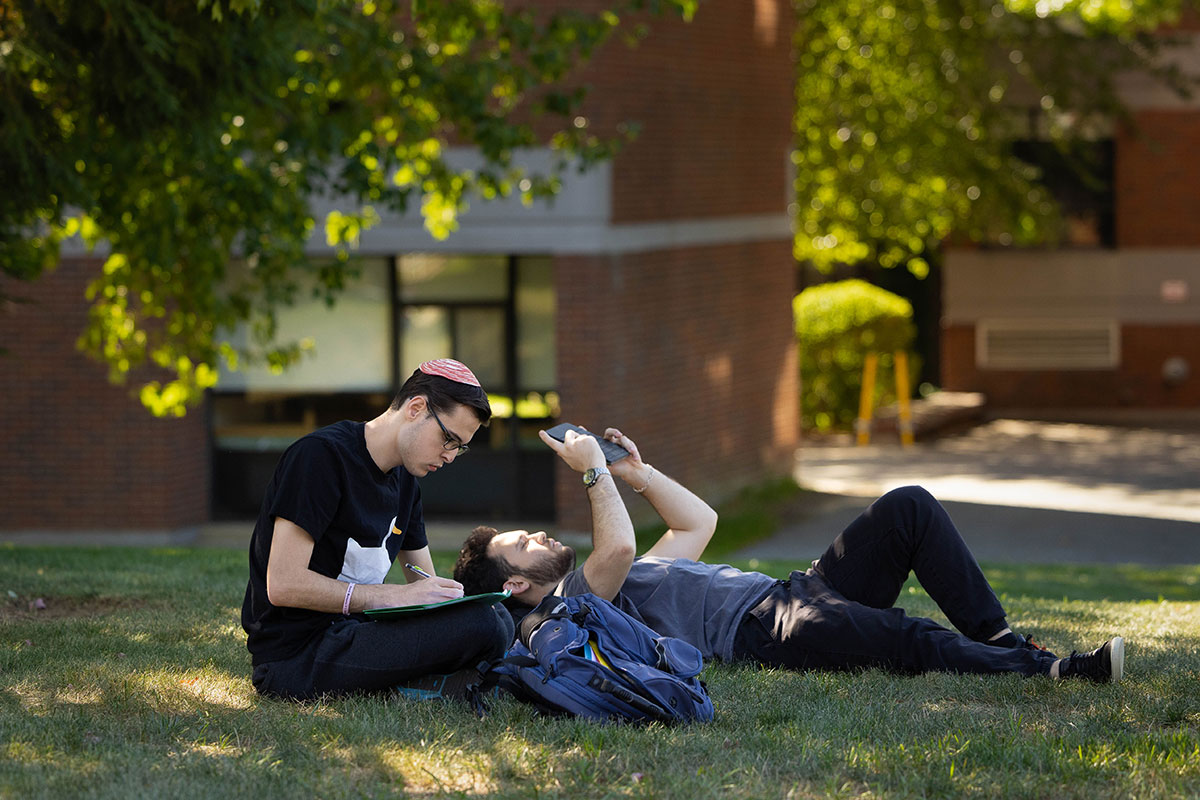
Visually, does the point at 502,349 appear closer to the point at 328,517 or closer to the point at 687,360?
the point at 687,360

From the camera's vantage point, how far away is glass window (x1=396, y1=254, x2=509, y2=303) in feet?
50.4

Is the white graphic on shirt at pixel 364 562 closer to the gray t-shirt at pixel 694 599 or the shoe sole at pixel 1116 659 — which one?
the gray t-shirt at pixel 694 599

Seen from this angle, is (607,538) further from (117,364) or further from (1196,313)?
(1196,313)

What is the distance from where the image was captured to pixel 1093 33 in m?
23.2

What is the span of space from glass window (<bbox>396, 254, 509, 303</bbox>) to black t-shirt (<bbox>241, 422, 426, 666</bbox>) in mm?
10377

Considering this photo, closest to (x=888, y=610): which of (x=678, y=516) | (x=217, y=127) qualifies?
(x=678, y=516)

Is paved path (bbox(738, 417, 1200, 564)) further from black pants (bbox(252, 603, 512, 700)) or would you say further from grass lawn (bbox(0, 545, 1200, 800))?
black pants (bbox(252, 603, 512, 700))

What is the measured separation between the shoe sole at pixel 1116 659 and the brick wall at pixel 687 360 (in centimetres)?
962

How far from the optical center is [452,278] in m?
15.5

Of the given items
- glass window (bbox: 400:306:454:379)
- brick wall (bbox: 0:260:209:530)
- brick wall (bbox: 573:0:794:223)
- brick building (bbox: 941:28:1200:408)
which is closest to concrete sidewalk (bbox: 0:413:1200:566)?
brick wall (bbox: 0:260:209:530)

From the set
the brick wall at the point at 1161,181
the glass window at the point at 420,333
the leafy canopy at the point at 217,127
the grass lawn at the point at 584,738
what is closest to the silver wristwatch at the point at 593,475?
the grass lawn at the point at 584,738

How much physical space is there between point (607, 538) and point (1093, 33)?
20.6m

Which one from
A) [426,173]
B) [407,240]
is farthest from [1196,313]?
[426,173]

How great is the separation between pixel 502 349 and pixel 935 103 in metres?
9.80
